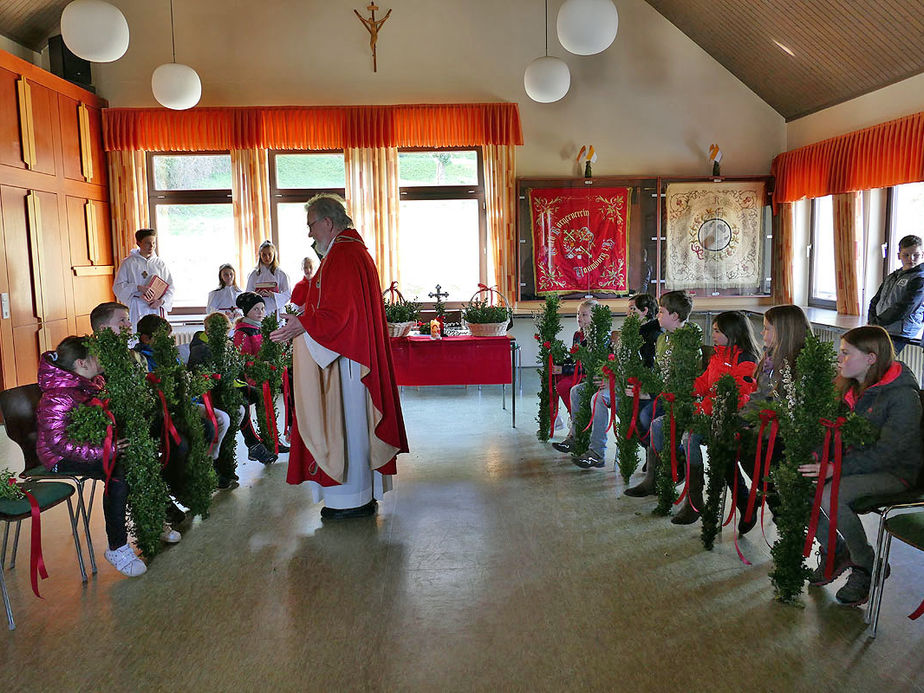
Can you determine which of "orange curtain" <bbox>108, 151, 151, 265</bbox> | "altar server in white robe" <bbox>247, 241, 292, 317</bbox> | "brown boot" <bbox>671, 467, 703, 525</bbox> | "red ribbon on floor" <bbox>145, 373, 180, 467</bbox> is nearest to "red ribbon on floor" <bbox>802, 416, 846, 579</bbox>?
"brown boot" <bbox>671, 467, 703, 525</bbox>

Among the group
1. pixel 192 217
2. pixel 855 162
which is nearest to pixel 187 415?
pixel 192 217

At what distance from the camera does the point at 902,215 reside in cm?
649

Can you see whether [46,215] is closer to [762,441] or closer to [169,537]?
[169,537]

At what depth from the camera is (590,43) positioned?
5383 millimetres

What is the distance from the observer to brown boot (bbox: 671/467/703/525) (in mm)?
3637

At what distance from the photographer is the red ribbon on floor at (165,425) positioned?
3.44 meters

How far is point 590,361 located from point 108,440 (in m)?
2.79

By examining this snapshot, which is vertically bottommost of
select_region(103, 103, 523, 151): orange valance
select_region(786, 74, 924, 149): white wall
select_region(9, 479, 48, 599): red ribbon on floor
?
select_region(9, 479, 48, 599): red ribbon on floor

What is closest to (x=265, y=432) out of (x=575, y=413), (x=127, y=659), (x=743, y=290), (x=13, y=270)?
(x=575, y=413)

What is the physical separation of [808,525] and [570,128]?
622 centimetres

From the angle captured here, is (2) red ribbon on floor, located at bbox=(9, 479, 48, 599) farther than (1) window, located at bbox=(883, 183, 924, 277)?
No

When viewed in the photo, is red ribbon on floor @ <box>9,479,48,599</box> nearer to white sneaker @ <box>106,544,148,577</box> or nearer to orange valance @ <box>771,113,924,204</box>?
white sneaker @ <box>106,544,148,577</box>

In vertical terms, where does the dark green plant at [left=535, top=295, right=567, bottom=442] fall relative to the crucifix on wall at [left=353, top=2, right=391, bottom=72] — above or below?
below

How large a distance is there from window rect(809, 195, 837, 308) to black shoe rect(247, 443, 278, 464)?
19.4 feet
